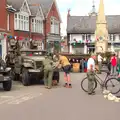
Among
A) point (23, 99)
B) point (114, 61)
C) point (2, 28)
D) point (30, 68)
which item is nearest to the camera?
point (23, 99)

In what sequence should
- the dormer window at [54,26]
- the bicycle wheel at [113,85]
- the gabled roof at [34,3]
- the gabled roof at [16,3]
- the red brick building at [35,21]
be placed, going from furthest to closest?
the dormer window at [54,26] → the gabled roof at [34,3] → the gabled roof at [16,3] → the red brick building at [35,21] → the bicycle wheel at [113,85]

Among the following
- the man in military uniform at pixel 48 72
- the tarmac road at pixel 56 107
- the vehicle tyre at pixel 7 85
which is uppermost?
the man in military uniform at pixel 48 72

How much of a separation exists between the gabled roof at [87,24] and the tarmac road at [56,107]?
184 feet

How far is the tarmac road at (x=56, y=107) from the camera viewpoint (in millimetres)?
8852

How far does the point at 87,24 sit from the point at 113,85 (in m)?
57.0

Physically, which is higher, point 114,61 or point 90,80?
point 114,61

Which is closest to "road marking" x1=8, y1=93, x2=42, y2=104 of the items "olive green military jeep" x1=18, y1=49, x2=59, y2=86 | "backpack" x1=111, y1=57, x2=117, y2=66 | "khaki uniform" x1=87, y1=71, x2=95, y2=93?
"khaki uniform" x1=87, y1=71, x2=95, y2=93

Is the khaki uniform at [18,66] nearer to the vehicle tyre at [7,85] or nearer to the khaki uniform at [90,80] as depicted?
the vehicle tyre at [7,85]

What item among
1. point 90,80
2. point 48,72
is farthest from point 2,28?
point 90,80

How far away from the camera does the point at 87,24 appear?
230 ft

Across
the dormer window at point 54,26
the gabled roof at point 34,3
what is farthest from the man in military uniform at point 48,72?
the dormer window at point 54,26

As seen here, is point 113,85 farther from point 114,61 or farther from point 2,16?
point 2,16

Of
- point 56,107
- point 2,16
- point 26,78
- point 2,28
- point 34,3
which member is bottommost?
point 56,107

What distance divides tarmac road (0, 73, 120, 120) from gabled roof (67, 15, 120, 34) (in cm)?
5612
